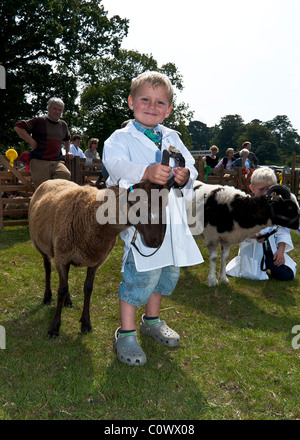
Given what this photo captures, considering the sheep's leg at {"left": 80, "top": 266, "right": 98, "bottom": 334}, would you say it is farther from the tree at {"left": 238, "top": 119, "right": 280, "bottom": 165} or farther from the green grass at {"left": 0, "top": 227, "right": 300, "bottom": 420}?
the tree at {"left": 238, "top": 119, "right": 280, "bottom": 165}

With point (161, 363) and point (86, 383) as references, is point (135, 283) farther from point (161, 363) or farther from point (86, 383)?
point (86, 383)

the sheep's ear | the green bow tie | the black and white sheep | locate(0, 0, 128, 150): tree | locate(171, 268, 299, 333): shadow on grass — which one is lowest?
locate(171, 268, 299, 333): shadow on grass

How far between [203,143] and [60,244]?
5417 inches

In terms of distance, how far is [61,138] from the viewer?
712 cm

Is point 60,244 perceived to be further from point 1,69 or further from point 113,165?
point 1,69

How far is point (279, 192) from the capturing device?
504cm

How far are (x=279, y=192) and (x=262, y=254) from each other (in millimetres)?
1075

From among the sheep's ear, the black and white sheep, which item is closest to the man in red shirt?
the black and white sheep

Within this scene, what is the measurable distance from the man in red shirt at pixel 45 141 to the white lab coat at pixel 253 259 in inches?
155

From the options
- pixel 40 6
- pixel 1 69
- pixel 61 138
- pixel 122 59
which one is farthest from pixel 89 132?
pixel 61 138

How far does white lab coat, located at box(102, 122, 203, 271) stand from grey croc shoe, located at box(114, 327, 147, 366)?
2.33ft

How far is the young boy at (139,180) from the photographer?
2.61 m

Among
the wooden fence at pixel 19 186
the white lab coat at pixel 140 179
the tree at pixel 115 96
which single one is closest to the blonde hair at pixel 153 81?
the white lab coat at pixel 140 179

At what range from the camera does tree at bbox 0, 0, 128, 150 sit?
20.2 metres
